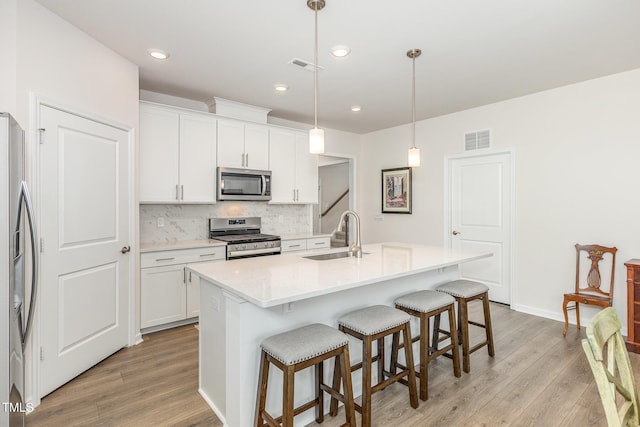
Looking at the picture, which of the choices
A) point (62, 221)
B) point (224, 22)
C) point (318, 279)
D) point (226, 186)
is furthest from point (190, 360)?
point (224, 22)

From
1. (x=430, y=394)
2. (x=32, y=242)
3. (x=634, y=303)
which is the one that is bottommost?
(x=430, y=394)

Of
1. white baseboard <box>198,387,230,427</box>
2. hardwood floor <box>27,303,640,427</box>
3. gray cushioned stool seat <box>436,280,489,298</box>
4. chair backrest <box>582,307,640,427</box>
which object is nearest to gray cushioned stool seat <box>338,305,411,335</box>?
hardwood floor <box>27,303,640,427</box>

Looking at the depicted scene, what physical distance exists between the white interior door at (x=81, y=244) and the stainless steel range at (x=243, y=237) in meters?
1.14

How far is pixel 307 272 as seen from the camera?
2.11 metres

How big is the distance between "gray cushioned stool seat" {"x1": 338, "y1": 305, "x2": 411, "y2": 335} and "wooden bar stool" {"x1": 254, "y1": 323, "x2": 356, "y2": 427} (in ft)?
0.59

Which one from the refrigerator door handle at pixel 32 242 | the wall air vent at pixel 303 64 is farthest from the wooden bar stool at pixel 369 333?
the wall air vent at pixel 303 64

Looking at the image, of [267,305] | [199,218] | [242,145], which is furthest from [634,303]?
[199,218]

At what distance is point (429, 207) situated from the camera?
5.09 metres

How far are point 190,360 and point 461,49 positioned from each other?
348cm

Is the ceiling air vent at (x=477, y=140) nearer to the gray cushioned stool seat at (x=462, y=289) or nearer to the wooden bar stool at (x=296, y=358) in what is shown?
the gray cushioned stool seat at (x=462, y=289)

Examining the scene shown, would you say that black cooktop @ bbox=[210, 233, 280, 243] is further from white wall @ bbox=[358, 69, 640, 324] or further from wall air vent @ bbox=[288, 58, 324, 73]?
white wall @ bbox=[358, 69, 640, 324]

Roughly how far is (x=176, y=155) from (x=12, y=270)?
2268mm

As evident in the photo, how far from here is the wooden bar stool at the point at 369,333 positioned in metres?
1.89

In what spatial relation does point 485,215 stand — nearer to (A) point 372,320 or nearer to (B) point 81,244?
(A) point 372,320
